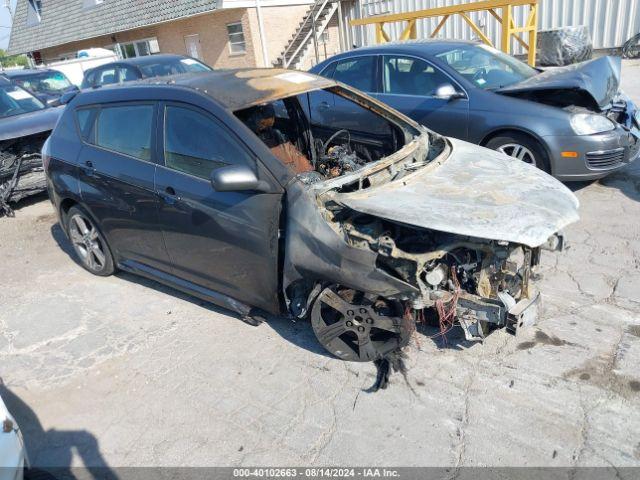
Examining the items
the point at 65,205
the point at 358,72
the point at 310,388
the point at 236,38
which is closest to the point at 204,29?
the point at 236,38

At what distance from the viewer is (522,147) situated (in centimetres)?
568

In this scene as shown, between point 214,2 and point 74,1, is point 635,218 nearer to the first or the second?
point 214,2

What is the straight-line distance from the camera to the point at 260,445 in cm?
291

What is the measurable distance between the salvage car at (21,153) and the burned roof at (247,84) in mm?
3908

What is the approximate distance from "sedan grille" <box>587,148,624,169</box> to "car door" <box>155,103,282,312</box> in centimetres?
374

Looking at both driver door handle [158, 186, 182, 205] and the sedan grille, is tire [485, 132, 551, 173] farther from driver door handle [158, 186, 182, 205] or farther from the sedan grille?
driver door handle [158, 186, 182, 205]

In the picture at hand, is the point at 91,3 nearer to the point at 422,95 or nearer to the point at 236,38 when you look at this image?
the point at 236,38

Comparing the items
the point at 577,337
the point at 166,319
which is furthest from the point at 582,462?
the point at 166,319

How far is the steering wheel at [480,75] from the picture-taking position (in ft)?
20.1

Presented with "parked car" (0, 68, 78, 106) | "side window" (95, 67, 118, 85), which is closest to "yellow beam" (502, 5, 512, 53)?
"side window" (95, 67, 118, 85)

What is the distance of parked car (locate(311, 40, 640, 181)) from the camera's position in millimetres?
5445

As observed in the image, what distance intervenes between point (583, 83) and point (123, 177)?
4.69 m

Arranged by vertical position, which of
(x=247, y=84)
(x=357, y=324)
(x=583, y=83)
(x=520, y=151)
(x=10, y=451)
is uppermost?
(x=247, y=84)

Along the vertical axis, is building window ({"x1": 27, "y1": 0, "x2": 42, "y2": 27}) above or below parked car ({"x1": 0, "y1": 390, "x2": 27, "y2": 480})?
above
